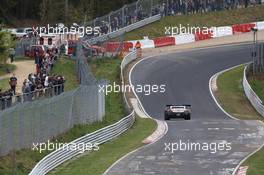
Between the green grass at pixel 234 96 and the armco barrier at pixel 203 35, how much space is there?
10874mm

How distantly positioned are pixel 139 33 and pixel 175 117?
2837 cm

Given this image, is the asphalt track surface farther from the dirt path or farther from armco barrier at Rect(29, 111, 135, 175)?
the dirt path

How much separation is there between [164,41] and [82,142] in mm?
39349

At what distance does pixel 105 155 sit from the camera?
112 ft

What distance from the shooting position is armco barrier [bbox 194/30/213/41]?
7578 cm

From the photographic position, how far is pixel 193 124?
43000 mm

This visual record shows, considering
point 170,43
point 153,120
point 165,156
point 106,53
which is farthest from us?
point 170,43

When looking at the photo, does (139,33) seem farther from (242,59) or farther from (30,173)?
(30,173)

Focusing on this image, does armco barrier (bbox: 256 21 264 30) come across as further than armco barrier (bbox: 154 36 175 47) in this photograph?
Yes

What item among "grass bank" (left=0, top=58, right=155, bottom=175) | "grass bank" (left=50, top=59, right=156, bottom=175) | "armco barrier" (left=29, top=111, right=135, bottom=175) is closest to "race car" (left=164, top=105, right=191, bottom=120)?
"grass bank" (left=50, top=59, right=156, bottom=175)

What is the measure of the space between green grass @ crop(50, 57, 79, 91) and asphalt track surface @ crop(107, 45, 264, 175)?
5748 millimetres

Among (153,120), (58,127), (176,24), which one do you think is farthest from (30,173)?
(176,24)

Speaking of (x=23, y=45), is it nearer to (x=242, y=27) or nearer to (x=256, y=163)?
(x=242, y=27)

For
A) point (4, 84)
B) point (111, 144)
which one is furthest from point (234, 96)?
point (111, 144)
